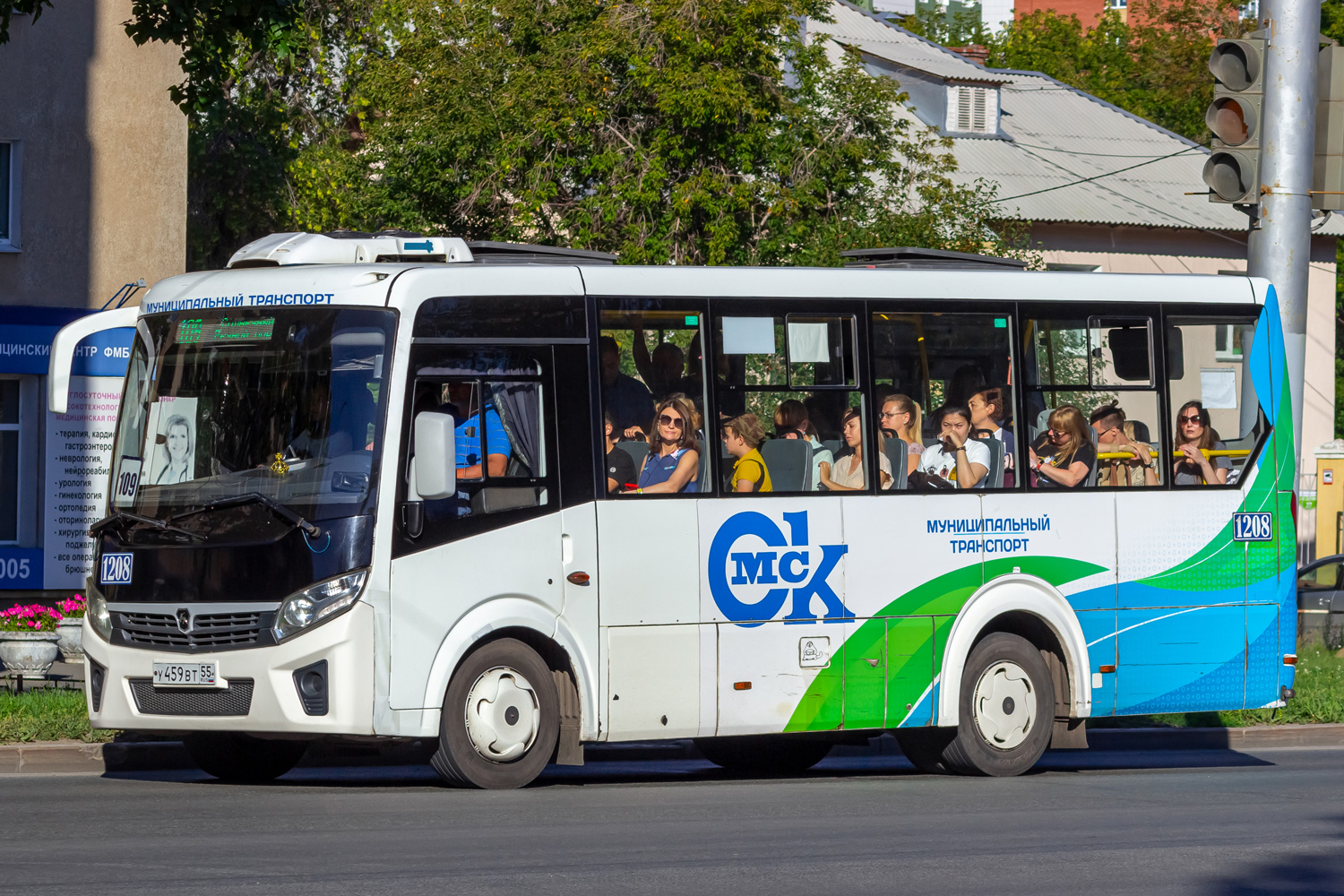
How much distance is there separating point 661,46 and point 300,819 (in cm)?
1694

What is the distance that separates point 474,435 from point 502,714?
4.73ft

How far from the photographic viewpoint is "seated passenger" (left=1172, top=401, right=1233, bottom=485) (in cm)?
1280

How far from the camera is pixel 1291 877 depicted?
8.33 metres

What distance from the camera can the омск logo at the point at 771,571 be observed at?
11250mm

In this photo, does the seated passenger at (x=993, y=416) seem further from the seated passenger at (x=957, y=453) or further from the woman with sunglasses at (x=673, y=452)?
the woman with sunglasses at (x=673, y=452)

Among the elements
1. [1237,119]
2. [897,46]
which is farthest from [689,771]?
[897,46]

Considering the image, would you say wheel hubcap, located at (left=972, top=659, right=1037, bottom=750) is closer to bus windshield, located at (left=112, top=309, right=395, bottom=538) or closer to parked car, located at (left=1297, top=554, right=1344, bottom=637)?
bus windshield, located at (left=112, top=309, right=395, bottom=538)

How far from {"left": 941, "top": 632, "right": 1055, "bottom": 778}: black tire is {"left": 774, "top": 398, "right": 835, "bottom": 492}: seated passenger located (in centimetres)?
154

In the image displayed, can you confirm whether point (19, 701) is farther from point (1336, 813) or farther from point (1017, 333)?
point (1336, 813)

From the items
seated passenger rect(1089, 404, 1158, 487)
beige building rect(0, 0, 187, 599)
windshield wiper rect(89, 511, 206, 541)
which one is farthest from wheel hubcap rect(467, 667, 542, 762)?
beige building rect(0, 0, 187, 599)

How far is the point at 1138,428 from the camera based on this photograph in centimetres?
1272

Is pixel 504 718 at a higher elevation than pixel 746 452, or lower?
lower

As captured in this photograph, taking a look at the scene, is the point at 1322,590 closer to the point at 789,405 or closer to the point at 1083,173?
the point at 789,405

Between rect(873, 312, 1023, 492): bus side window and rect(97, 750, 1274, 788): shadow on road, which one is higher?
rect(873, 312, 1023, 492): bus side window
